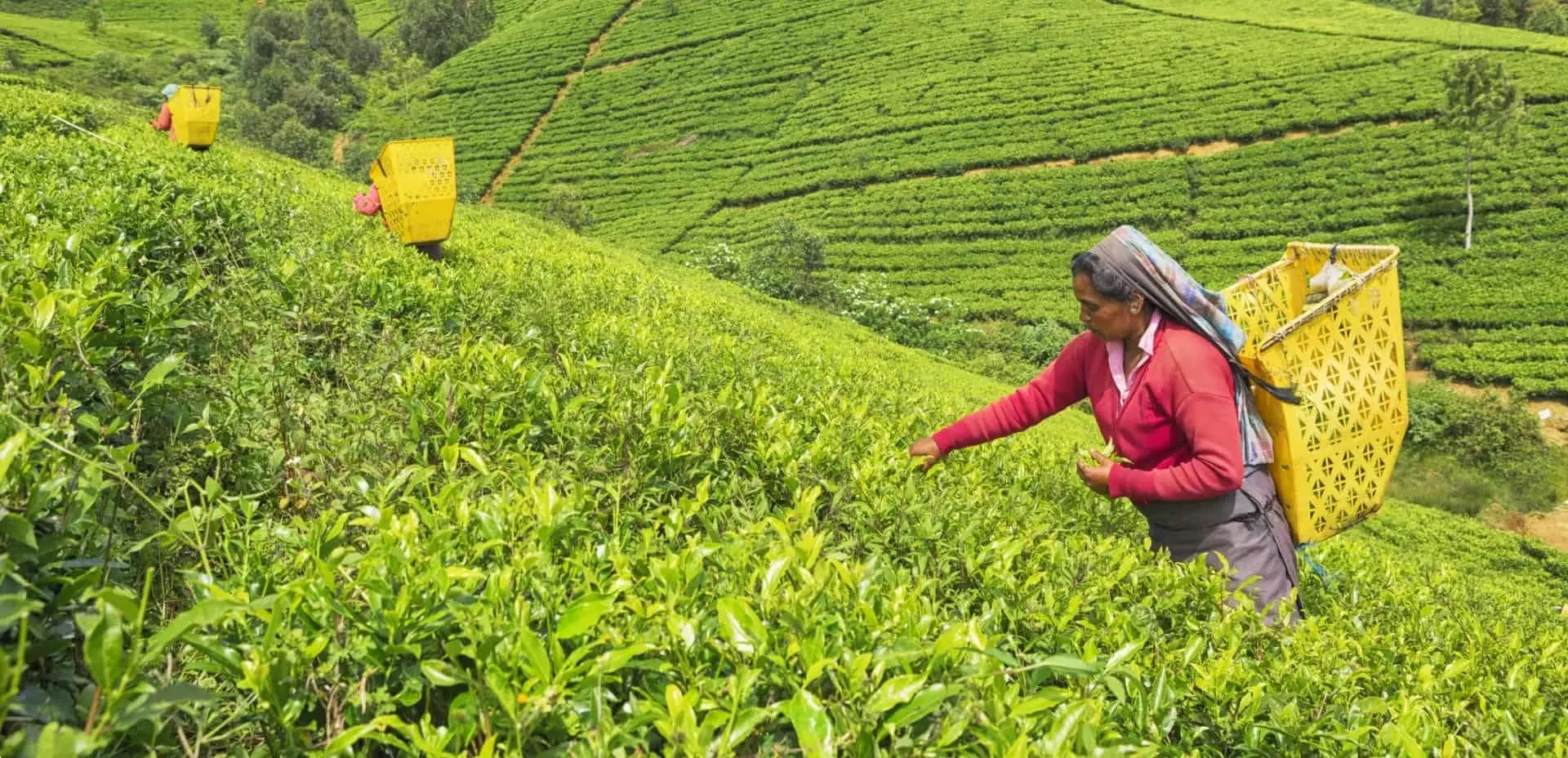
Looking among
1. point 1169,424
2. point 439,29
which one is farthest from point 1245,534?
point 439,29

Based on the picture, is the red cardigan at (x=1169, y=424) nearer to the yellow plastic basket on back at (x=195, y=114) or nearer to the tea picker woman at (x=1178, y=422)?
the tea picker woman at (x=1178, y=422)

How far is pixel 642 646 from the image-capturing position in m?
1.02

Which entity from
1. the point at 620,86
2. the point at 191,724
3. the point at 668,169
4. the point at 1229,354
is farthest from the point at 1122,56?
the point at 191,724

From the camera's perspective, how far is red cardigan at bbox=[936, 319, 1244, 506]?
2227 mm

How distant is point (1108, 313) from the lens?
234 centimetres

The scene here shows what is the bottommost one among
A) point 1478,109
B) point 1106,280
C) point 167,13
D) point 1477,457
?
point 1477,457

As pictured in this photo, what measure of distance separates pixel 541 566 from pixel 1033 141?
33835 millimetres

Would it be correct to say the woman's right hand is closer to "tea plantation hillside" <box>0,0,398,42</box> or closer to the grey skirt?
the grey skirt

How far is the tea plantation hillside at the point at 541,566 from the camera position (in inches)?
38.3

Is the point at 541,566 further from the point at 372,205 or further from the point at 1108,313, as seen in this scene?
the point at 372,205

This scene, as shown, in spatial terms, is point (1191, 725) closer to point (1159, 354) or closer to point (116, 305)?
point (1159, 354)

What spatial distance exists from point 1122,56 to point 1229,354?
39611 millimetres

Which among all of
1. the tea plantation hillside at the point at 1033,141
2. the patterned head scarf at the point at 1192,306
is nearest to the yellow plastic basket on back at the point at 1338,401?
the patterned head scarf at the point at 1192,306

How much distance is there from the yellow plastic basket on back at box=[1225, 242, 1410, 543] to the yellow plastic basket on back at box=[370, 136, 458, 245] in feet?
14.5
